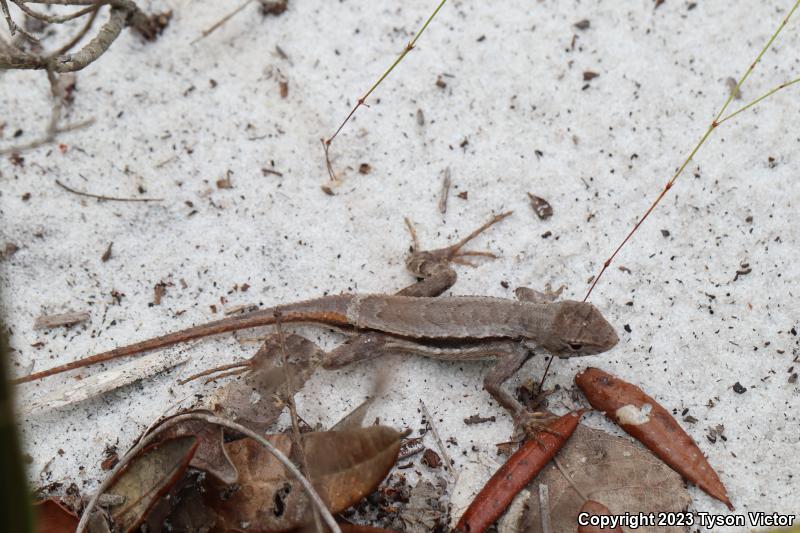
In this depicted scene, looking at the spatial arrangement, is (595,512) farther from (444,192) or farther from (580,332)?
(444,192)

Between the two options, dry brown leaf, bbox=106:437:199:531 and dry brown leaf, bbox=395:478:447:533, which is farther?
dry brown leaf, bbox=395:478:447:533

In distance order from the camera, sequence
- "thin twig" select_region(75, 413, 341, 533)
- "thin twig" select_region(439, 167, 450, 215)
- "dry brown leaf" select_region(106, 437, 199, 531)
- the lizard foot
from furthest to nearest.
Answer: "thin twig" select_region(439, 167, 450, 215) < the lizard foot < "dry brown leaf" select_region(106, 437, 199, 531) < "thin twig" select_region(75, 413, 341, 533)

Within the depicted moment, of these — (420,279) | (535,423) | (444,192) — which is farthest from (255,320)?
(535,423)

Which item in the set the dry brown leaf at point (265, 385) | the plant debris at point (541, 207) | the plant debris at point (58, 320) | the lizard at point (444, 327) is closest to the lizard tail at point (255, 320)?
the lizard at point (444, 327)

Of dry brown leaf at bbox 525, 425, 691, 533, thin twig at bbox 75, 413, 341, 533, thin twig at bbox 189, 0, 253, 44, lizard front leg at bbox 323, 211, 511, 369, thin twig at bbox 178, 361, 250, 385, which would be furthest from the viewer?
thin twig at bbox 189, 0, 253, 44

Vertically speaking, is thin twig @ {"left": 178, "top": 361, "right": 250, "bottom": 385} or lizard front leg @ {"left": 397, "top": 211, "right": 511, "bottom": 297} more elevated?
lizard front leg @ {"left": 397, "top": 211, "right": 511, "bottom": 297}

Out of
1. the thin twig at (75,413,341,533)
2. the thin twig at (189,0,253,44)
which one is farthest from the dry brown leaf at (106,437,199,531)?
the thin twig at (189,0,253,44)

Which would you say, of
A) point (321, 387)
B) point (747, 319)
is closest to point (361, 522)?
point (321, 387)

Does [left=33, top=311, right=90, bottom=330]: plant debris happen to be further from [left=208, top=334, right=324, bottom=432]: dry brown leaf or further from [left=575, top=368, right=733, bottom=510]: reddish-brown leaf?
[left=575, top=368, right=733, bottom=510]: reddish-brown leaf
